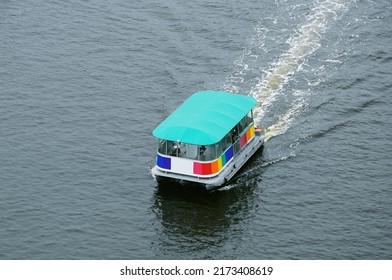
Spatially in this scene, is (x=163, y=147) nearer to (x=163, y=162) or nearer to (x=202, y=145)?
(x=163, y=162)

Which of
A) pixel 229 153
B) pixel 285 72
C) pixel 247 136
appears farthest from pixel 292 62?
pixel 229 153

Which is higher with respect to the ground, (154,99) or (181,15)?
(181,15)

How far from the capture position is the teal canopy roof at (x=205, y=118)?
78500 mm

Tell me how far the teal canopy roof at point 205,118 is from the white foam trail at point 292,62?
6.23m

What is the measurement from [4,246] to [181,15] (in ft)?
165

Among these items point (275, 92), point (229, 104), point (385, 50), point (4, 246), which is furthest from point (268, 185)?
point (385, 50)

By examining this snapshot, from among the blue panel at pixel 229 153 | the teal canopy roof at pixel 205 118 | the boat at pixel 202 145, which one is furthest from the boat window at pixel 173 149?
the blue panel at pixel 229 153

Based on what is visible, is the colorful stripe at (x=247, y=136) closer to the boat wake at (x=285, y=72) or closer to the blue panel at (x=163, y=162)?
the boat wake at (x=285, y=72)

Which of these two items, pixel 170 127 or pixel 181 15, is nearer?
pixel 170 127

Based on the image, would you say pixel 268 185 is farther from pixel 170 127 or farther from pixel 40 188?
pixel 40 188

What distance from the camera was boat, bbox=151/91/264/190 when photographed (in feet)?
258

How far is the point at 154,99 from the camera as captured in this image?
95.9 metres

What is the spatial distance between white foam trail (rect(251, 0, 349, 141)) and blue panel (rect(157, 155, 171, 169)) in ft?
43.6

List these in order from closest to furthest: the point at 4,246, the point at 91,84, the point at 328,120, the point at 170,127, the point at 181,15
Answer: the point at 4,246 < the point at 170,127 < the point at 328,120 < the point at 91,84 < the point at 181,15
